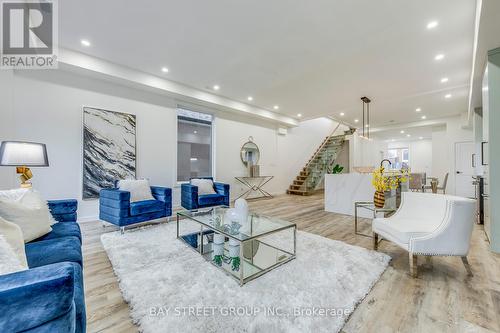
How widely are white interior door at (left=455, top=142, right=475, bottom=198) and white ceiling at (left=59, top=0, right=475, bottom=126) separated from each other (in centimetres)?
281

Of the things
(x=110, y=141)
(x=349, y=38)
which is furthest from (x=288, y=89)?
(x=110, y=141)

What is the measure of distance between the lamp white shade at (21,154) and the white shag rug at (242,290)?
52.6 inches

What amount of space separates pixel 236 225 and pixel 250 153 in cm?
461

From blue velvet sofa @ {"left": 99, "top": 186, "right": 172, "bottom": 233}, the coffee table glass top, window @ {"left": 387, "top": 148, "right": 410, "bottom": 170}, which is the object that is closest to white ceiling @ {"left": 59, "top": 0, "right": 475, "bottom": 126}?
blue velvet sofa @ {"left": 99, "top": 186, "right": 172, "bottom": 233}

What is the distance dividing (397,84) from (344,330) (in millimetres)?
5181

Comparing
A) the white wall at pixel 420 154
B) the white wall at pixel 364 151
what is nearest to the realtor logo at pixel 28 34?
the white wall at pixel 364 151

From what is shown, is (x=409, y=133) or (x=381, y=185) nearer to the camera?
(x=381, y=185)

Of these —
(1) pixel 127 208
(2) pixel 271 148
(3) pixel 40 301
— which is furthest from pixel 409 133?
(3) pixel 40 301

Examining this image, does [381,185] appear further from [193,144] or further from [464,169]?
[464,169]

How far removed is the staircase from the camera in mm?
8055

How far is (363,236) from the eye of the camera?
314 cm

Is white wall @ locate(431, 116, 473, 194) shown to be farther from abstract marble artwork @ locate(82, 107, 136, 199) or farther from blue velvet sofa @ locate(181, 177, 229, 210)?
abstract marble artwork @ locate(82, 107, 136, 199)

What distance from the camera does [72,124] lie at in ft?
12.6

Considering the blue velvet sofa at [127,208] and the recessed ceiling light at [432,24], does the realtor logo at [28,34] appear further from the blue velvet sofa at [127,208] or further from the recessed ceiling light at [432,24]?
the recessed ceiling light at [432,24]
